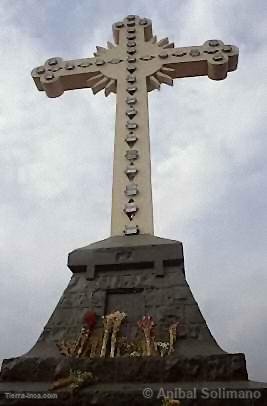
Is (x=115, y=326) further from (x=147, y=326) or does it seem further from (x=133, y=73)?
(x=133, y=73)

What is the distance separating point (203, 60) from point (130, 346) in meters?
4.84

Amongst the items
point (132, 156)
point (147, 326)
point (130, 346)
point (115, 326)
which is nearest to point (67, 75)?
point (132, 156)

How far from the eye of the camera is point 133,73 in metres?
8.00

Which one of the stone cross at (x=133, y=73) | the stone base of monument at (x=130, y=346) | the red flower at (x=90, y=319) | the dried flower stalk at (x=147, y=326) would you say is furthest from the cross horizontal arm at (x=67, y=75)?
the dried flower stalk at (x=147, y=326)

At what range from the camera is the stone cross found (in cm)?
709

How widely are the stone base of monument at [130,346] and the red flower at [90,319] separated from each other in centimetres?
5

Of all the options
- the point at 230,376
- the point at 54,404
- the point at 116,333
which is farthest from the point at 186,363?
the point at 54,404

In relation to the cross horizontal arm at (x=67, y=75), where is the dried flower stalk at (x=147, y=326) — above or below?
below

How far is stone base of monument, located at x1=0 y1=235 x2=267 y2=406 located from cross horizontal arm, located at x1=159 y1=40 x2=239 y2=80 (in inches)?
127

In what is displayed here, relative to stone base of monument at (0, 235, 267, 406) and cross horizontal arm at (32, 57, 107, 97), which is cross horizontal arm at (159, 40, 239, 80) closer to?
cross horizontal arm at (32, 57, 107, 97)

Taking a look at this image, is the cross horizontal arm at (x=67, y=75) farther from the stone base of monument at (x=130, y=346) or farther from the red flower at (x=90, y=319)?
the red flower at (x=90, y=319)

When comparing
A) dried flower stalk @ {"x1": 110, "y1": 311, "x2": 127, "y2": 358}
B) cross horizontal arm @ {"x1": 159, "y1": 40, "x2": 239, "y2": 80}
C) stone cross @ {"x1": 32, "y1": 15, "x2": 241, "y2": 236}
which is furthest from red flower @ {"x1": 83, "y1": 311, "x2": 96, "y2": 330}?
cross horizontal arm @ {"x1": 159, "y1": 40, "x2": 239, "y2": 80}

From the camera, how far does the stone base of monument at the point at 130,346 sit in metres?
4.65

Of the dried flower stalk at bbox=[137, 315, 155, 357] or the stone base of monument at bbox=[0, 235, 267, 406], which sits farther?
the dried flower stalk at bbox=[137, 315, 155, 357]
